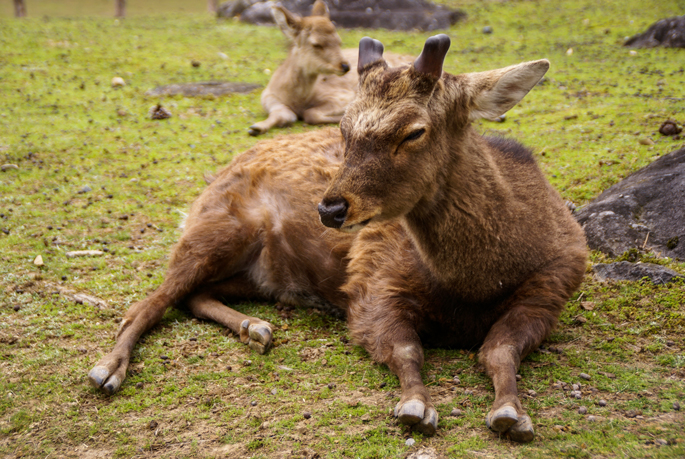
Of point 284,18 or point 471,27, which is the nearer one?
point 284,18

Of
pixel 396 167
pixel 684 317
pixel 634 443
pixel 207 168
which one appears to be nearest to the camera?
pixel 634 443

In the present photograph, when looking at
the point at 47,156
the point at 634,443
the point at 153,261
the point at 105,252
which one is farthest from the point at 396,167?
the point at 47,156

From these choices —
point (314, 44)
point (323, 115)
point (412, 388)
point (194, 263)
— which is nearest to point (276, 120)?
point (323, 115)

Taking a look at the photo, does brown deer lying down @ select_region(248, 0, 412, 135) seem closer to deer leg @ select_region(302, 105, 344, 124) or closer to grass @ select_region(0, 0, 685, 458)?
deer leg @ select_region(302, 105, 344, 124)

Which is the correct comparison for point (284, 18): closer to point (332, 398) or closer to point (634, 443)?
point (332, 398)

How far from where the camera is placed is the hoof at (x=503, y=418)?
124 inches

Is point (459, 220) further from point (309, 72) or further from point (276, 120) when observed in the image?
point (309, 72)

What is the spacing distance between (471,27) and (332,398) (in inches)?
646

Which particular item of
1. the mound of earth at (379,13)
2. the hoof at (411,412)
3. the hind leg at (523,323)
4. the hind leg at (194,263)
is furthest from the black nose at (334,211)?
the mound of earth at (379,13)

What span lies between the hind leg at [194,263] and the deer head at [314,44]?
6898 millimetres

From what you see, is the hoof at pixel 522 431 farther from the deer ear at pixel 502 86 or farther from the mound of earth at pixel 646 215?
the mound of earth at pixel 646 215

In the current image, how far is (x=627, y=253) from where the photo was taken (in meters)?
5.05

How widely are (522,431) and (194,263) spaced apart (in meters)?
3.14

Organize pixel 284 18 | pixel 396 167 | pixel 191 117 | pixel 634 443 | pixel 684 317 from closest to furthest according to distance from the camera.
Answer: pixel 634 443 < pixel 396 167 < pixel 684 317 < pixel 191 117 < pixel 284 18
